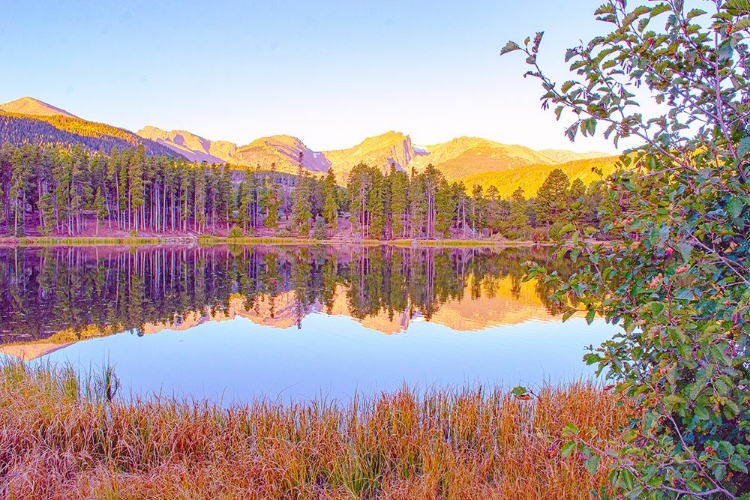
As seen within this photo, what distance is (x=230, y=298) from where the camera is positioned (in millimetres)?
26594

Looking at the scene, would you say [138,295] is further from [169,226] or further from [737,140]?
[169,226]

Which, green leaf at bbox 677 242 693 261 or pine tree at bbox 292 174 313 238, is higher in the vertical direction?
pine tree at bbox 292 174 313 238

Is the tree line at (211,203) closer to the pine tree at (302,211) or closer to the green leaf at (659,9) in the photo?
the pine tree at (302,211)

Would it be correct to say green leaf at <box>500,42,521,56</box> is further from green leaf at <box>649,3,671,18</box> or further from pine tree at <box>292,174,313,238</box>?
pine tree at <box>292,174,313,238</box>

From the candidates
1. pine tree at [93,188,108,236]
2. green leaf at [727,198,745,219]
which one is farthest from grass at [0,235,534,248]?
green leaf at [727,198,745,219]

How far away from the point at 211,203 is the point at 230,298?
83.0m

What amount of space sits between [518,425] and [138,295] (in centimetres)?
2370

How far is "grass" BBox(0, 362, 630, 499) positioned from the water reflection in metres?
10.5

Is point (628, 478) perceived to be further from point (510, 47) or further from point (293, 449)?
point (293, 449)

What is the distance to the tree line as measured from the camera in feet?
274

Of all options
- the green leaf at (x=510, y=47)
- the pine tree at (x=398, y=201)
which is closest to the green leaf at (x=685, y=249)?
the green leaf at (x=510, y=47)

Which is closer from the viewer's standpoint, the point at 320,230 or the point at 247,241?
the point at 247,241

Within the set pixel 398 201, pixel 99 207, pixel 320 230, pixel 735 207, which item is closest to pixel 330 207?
pixel 320 230

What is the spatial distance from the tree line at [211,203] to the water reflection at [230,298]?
165 feet
